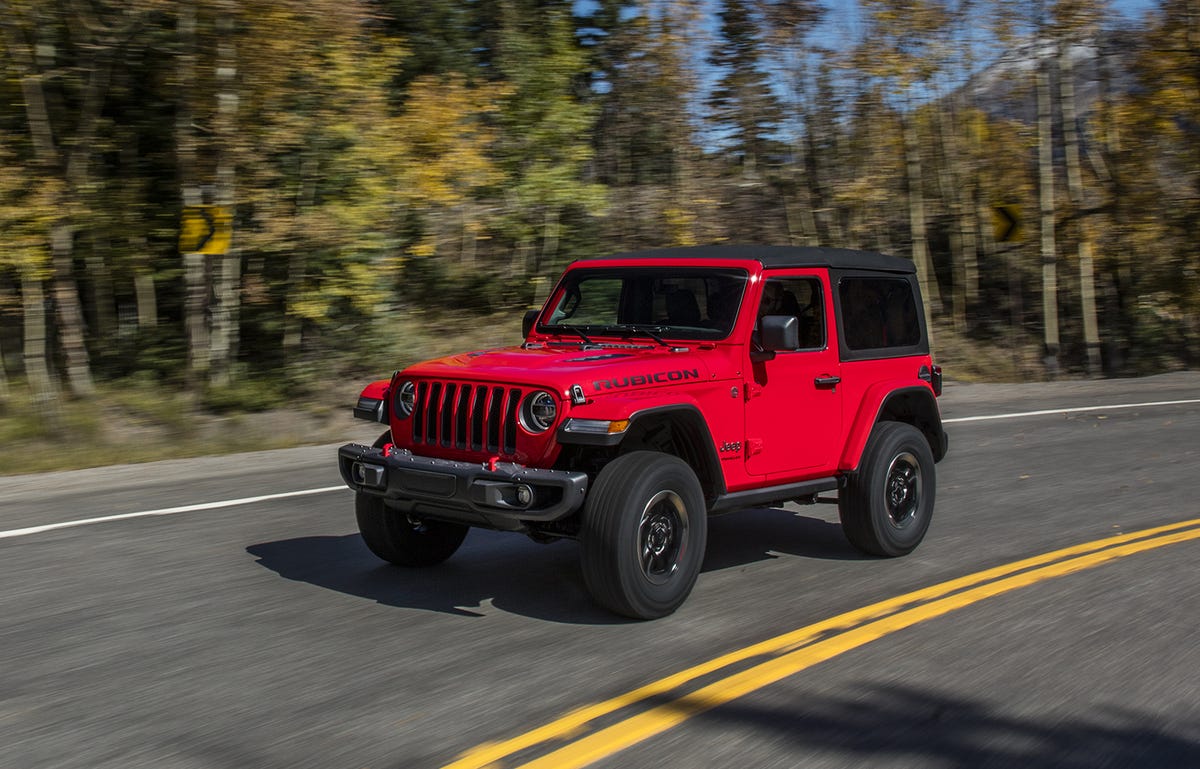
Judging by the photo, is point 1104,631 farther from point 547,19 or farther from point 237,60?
point 547,19

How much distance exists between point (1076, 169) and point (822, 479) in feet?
66.1

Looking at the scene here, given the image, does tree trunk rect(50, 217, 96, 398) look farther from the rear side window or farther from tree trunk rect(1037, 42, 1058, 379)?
tree trunk rect(1037, 42, 1058, 379)

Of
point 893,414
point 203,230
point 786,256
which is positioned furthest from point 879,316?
point 203,230

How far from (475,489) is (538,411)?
493 mm

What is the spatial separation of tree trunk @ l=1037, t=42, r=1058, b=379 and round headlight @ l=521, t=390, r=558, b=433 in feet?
64.0

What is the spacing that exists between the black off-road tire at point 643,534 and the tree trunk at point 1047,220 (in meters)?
19.0

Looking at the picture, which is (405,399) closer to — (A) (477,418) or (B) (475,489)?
(A) (477,418)

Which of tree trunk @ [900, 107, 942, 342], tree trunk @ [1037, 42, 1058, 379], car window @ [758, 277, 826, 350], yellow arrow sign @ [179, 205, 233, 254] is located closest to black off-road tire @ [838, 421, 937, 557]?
car window @ [758, 277, 826, 350]

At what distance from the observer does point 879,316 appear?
7.40 meters

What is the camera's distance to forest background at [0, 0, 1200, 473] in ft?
46.3

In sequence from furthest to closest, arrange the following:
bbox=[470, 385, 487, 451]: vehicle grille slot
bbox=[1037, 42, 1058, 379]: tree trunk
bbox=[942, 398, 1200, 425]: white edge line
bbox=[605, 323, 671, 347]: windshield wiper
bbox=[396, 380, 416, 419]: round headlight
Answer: bbox=[1037, 42, 1058, 379]: tree trunk → bbox=[942, 398, 1200, 425]: white edge line → bbox=[605, 323, 671, 347]: windshield wiper → bbox=[396, 380, 416, 419]: round headlight → bbox=[470, 385, 487, 451]: vehicle grille slot

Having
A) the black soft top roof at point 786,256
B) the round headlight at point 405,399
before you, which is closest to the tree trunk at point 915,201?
the black soft top roof at point 786,256

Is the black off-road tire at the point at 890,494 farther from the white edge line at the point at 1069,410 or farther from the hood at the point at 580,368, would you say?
the white edge line at the point at 1069,410

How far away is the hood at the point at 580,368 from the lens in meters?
5.72
